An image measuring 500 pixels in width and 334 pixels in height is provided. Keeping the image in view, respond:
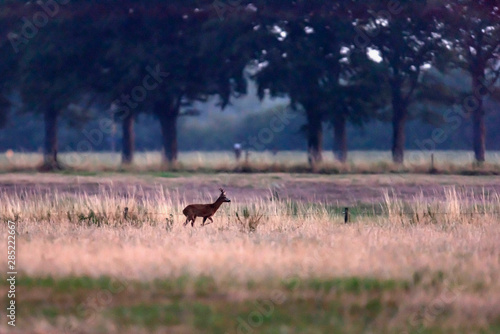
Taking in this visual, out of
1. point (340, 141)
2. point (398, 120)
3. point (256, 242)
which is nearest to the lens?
point (256, 242)

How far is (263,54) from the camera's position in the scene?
1705 inches

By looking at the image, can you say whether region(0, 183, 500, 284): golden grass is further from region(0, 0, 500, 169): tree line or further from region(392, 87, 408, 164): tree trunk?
region(392, 87, 408, 164): tree trunk

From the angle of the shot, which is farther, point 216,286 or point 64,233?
point 64,233

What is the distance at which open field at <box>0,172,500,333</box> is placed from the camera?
10727mm

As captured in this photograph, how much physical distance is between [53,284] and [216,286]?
7.70 feet

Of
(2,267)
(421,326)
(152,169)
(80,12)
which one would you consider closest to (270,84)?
(152,169)

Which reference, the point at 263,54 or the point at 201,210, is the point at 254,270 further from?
the point at 263,54

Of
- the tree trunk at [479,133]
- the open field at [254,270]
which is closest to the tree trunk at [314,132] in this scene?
the tree trunk at [479,133]

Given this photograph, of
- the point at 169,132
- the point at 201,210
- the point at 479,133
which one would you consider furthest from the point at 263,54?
the point at 201,210

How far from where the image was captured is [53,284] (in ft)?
41.4

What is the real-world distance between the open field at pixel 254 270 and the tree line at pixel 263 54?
20807 mm

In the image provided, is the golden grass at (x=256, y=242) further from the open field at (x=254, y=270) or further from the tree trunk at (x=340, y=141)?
the tree trunk at (x=340, y=141)

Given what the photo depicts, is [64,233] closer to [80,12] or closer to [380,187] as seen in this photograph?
[380,187]

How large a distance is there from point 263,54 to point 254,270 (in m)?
30.9
